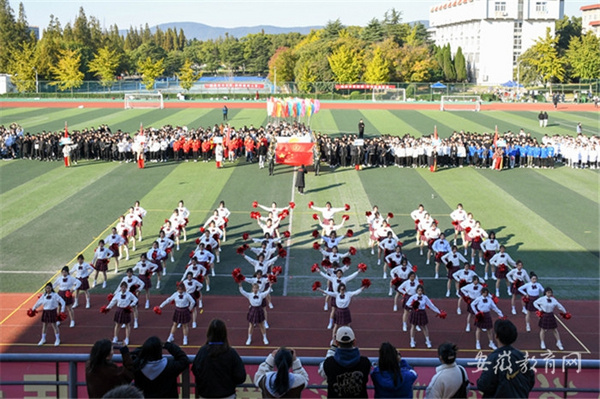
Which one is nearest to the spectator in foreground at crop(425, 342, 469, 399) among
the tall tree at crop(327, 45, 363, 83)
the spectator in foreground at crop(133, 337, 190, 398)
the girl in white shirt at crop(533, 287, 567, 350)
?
the spectator in foreground at crop(133, 337, 190, 398)

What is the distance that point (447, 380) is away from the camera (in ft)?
20.7

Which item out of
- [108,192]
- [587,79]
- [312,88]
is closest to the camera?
[108,192]

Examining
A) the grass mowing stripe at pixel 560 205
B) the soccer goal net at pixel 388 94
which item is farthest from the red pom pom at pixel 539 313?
the soccer goal net at pixel 388 94

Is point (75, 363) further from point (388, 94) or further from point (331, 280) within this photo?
point (388, 94)

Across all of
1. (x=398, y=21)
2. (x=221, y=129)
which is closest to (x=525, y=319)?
(x=221, y=129)

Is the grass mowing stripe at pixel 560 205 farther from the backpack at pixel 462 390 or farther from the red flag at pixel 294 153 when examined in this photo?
the backpack at pixel 462 390

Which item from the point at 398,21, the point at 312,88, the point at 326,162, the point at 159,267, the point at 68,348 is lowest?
the point at 68,348

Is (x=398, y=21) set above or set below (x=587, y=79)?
above

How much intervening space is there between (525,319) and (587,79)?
80.0m

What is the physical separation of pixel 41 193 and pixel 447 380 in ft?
83.1

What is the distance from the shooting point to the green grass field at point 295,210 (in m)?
19.0

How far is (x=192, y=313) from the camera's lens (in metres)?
15.4

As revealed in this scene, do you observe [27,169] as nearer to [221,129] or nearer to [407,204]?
[221,129]

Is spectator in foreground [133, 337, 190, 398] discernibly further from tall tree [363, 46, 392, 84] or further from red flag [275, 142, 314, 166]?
tall tree [363, 46, 392, 84]
